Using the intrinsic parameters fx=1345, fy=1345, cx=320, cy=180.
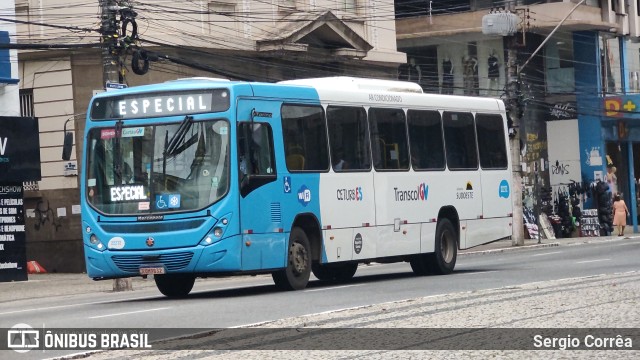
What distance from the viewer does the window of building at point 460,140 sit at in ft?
80.3

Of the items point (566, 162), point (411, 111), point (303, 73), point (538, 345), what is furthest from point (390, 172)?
point (566, 162)

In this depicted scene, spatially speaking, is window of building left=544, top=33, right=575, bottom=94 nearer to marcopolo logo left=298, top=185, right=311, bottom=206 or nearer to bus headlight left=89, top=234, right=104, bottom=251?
marcopolo logo left=298, top=185, right=311, bottom=206

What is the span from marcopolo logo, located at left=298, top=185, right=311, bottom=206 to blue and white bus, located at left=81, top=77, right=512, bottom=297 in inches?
1.0

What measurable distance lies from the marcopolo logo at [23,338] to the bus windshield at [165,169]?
381cm

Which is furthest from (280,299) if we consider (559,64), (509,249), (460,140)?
(559,64)

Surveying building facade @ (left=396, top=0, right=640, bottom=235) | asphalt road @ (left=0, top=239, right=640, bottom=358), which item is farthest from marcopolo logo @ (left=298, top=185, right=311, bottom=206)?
building facade @ (left=396, top=0, right=640, bottom=235)

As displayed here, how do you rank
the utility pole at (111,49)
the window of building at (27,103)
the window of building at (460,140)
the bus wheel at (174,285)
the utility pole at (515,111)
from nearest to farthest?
the bus wheel at (174,285) → the window of building at (460,140) → the utility pole at (111,49) → the window of building at (27,103) → the utility pole at (515,111)

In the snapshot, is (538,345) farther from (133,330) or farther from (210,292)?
(210,292)

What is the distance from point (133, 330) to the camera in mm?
14336

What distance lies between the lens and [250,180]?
63.2 feet

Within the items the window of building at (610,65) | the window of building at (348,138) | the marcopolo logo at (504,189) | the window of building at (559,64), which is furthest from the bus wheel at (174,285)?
the window of building at (610,65)

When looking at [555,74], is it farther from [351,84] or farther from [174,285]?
[174,285]

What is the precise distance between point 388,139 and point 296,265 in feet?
11.4

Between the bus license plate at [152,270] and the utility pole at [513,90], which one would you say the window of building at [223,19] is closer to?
the utility pole at [513,90]
